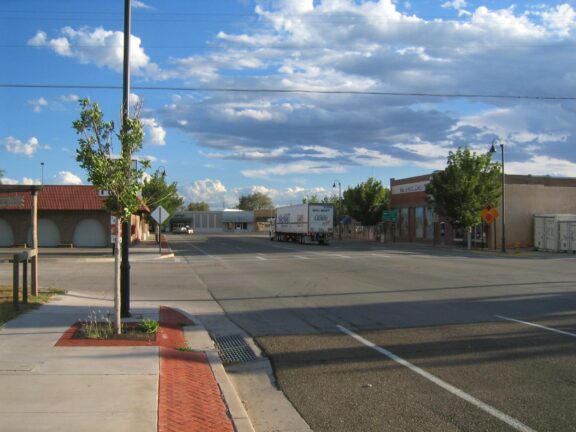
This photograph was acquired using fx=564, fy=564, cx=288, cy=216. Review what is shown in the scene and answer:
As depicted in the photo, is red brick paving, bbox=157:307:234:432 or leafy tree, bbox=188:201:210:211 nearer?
red brick paving, bbox=157:307:234:432

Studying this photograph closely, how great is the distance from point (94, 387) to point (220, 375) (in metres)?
1.54

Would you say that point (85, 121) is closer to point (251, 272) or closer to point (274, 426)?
point (274, 426)

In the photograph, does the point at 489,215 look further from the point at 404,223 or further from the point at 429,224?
the point at 404,223

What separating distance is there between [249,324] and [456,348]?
4.04 meters

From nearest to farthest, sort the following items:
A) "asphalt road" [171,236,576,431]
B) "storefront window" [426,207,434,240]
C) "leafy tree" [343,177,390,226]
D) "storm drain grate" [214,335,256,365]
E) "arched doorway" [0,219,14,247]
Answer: "asphalt road" [171,236,576,431], "storm drain grate" [214,335,256,365], "arched doorway" [0,219,14,247], "storefront window" [426,207,434,240], "leafy tree" [343,177,390,226]

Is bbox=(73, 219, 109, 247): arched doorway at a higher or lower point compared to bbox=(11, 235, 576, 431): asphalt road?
higher

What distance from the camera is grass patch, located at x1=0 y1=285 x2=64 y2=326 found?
1002cm

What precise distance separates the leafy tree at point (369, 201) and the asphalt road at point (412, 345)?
1798 inches

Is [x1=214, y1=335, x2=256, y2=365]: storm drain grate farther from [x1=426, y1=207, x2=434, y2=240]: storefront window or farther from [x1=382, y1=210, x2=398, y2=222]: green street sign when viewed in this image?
[x1=382, y1=210, x2=398, y2=222]: green street sign

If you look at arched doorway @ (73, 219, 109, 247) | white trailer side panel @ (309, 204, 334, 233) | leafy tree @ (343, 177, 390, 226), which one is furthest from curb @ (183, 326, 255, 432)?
leafy tree @ (343, 177, 390, 226)

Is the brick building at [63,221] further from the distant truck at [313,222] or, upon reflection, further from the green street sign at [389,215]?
the green street sign at [389,215]

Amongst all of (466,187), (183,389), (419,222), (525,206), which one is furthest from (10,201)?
(419,222)

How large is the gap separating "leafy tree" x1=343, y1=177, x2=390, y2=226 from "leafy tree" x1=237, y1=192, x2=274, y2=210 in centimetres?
12447

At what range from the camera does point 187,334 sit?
9.49m
